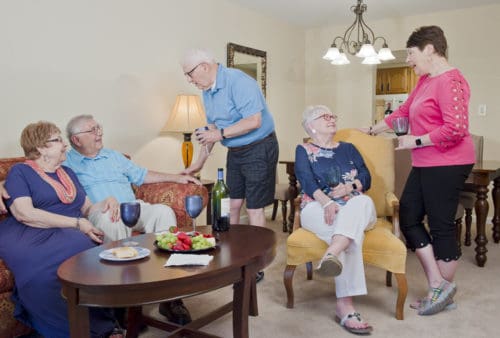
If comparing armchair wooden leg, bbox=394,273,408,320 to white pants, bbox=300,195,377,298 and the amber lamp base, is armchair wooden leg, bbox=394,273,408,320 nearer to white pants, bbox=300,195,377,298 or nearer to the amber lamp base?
white pants, bbox=300,195,377,298

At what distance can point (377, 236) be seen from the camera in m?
2.48

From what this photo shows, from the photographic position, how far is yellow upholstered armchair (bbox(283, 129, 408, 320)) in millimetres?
2422

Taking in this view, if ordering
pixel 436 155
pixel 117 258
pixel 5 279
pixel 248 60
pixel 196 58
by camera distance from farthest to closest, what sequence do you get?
1. pixel 248 60
2. pixel 196 58
3. pixel 436 155
4. pixel 5 279
5. pixel 117 258

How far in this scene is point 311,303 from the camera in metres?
2.72

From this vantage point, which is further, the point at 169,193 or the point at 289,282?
the point at 169,193

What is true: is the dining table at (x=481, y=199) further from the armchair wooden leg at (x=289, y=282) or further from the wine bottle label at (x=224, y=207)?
the wine bottle label at (x=224, y=207)

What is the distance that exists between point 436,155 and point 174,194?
147cm

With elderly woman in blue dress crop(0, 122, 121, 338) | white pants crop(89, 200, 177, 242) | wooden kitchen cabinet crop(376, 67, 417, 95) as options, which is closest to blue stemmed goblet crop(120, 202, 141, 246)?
elderly woman in blue dress crop(0, 122, 121, 338)

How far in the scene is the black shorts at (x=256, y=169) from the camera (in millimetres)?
2844

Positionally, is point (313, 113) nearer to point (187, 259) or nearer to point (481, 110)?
point (187, 259)

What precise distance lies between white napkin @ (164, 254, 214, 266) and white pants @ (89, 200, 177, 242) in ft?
2.61

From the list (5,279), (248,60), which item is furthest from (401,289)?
(248,60)

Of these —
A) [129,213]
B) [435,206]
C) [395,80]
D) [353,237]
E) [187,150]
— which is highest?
[395,80]

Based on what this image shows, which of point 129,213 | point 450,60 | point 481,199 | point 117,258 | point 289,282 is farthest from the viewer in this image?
point 450,60
